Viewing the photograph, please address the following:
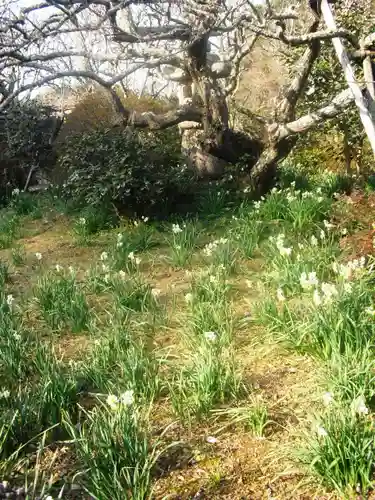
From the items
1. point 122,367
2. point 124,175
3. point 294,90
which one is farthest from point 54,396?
point 294,90

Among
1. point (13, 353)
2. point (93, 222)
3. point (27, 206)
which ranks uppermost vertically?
point (27, 206)

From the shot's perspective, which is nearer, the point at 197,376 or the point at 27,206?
the point at 197,376

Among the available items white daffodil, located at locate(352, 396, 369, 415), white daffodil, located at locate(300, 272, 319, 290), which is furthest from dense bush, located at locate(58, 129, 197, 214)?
white daffodil, located at locate(352, 396, 369, 415)

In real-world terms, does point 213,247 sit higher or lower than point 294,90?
lower

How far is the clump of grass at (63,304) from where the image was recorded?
438 centimetres

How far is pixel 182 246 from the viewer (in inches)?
230

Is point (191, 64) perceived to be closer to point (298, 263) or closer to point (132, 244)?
point (132, 244)

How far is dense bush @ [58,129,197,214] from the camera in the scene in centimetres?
721

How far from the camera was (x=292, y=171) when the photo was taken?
9.30m

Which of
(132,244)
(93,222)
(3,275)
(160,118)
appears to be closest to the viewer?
(3,275)

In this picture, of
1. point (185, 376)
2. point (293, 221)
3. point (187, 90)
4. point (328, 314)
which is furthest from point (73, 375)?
point (187, 90)

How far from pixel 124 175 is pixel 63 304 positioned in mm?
3024

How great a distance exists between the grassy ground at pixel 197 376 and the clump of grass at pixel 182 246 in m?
0.02

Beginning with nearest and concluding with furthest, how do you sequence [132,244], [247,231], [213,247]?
[213,247] < [247,231] < [132,244]
